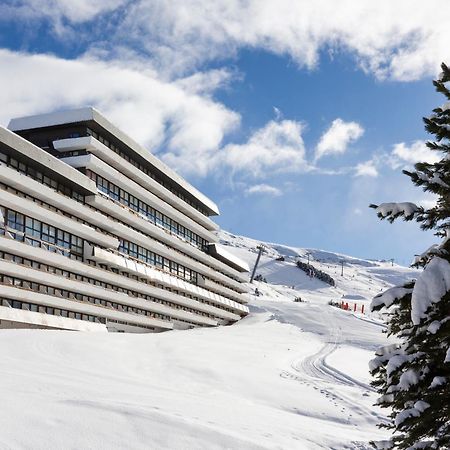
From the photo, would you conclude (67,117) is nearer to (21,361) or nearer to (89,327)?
(89,327)

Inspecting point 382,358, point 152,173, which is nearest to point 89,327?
point 152,173

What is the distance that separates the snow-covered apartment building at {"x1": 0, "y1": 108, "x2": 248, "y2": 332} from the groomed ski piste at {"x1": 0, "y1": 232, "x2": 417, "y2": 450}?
971 cm

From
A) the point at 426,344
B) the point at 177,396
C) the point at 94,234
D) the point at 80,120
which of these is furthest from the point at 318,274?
the point at 426,344

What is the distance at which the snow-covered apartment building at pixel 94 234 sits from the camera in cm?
3581

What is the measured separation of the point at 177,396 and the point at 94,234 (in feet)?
106

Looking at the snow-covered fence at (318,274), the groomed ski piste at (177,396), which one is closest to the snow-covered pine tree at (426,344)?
the groomed ski piste at (177,396)

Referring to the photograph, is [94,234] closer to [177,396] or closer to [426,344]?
[177,396]

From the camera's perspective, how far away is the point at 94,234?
4384 centimetres

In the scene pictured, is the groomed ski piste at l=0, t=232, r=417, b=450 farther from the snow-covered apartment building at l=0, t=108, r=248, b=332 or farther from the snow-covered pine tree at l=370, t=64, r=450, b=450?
the snow-covered apartment building at l=0, t=108, r=248, b=332

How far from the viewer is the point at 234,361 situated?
29.0m

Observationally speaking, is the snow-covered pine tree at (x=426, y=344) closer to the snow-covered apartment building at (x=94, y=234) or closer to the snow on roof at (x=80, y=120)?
the snow-covered apartment building at (x=94, y=234)

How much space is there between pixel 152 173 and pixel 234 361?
35.5 metres

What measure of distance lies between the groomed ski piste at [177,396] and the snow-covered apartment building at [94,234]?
971 centimetres

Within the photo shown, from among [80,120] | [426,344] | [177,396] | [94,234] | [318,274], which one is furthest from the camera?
[318,274]
